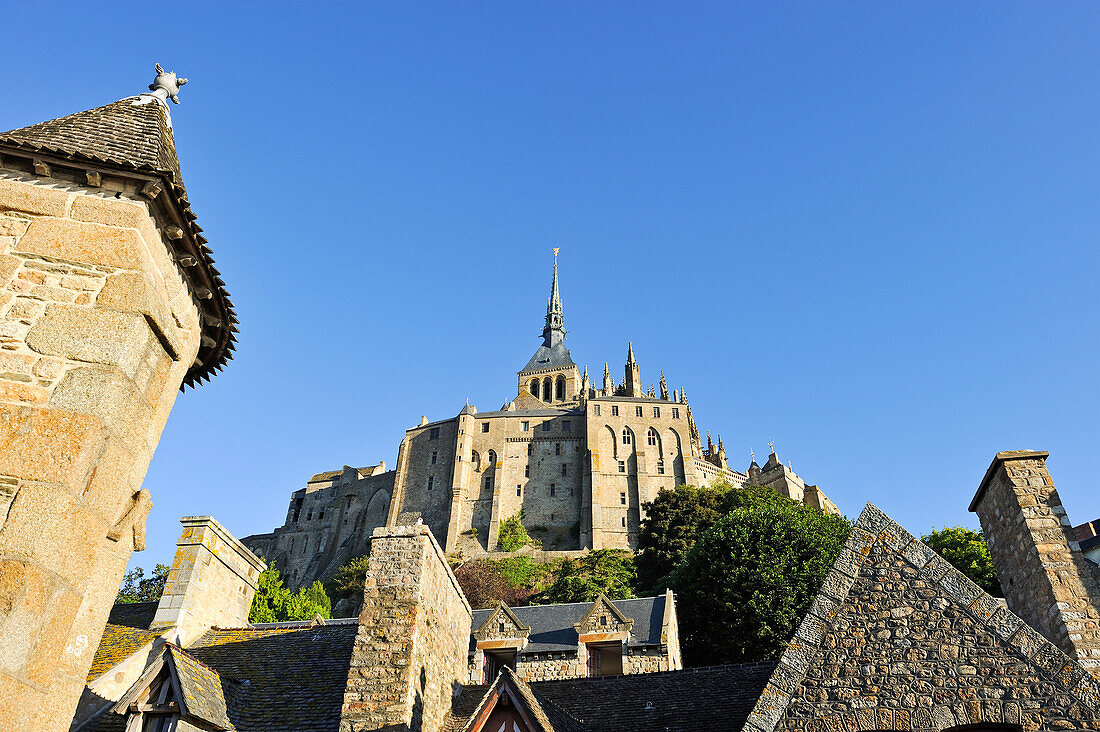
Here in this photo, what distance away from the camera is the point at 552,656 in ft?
65.9

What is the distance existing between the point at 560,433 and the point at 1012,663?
3367 inches

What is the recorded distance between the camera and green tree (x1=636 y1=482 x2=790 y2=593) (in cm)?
5206

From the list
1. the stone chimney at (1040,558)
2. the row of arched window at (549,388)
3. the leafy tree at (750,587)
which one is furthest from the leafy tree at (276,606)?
the row of arched window at (549,388)

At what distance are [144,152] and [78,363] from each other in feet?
6.27

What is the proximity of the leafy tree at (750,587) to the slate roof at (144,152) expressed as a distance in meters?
25.3

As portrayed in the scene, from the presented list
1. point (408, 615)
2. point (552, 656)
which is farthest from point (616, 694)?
point (552, 656)

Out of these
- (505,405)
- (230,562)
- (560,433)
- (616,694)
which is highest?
(505,405)

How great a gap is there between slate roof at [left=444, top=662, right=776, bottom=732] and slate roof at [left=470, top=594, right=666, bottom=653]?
778cm

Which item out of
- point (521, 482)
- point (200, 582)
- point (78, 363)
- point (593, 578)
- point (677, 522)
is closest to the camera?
point (78, 363)

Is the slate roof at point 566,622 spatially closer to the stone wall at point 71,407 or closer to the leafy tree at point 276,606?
the leafy tree at point 276,606

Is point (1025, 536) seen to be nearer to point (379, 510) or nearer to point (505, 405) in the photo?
point (379, 510)

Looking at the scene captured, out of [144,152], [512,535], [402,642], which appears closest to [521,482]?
[512,535]

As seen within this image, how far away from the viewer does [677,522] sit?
57.0 meters

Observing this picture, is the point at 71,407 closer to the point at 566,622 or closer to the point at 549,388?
the point at 566,622
